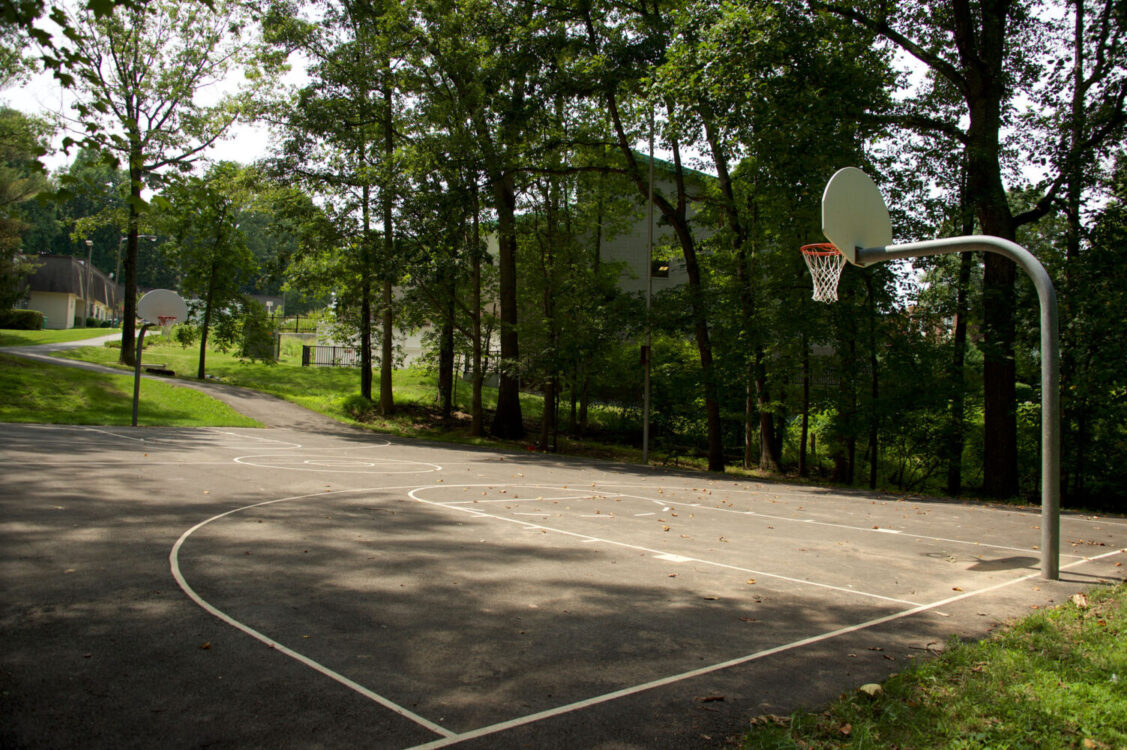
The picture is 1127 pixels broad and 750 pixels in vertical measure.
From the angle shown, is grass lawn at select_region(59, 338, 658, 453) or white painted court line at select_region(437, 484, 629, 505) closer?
white painted court line at select_region(437, 484, 629, 505)

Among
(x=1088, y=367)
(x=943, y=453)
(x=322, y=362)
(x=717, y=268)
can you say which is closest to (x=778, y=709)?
(x=1088, y=367)

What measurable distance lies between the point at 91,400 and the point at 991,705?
86.9 feet

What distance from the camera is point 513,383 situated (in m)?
26.0

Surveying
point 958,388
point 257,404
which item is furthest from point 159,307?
point 958,388

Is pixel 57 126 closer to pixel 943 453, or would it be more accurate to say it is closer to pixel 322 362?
pixel 322 362

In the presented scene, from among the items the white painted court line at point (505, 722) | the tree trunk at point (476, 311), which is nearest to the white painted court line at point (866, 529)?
the white painted court line at point (505, 722)

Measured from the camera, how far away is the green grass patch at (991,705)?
3.60 m

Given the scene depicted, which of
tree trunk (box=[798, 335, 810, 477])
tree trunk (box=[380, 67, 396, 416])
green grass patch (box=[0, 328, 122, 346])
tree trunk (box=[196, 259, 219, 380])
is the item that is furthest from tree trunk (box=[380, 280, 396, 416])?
green grass patch (box=[0, 328, 122, 346])

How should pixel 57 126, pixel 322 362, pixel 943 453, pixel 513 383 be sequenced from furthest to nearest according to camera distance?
pixel 322 362, pixel 57 126, pixel 513 383, pixel 943 453

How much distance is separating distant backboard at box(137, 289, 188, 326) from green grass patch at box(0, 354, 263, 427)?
3.01 metres

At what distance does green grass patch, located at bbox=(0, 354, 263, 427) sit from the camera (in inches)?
856

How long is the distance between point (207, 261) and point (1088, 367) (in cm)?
3264

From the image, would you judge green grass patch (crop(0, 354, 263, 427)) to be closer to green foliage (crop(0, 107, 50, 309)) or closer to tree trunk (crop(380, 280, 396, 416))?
tree trunk (crop(380, 280, 396, 416))

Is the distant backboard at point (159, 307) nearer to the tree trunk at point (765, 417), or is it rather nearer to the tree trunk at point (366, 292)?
the tree trunk at point (366, 292)
